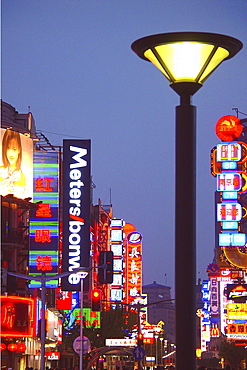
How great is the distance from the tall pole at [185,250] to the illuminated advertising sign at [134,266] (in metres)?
107

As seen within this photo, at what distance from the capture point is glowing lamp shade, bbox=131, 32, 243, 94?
780 centimetres

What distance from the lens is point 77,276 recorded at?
179 ft

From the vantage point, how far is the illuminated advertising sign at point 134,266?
117m

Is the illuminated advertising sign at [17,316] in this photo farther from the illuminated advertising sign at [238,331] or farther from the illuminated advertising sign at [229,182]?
the illuminated advertising sign at [238,331]

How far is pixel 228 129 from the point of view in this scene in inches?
2421

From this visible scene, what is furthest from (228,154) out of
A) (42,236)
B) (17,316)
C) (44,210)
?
(17,316)

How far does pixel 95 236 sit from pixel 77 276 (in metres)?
49.4

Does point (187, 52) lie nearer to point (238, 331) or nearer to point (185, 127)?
point (185, 127)

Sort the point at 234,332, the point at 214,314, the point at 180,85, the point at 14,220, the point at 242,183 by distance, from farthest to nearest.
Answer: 1. the point at 214,314
2. the point at 234,332
3. the point at 242,183
4. the point at 14,220
5. the point at 180,85

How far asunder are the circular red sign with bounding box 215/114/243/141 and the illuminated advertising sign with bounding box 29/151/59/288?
1368 cm

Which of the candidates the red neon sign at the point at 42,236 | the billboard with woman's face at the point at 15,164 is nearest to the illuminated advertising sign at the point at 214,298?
the red neon sign at the point at 42,236

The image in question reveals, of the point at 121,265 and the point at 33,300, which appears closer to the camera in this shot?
the point at 33,300

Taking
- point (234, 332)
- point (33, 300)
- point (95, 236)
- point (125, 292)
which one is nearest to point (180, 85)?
point (33, 300)

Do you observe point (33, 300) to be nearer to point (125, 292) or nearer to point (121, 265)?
point (121, 265)
